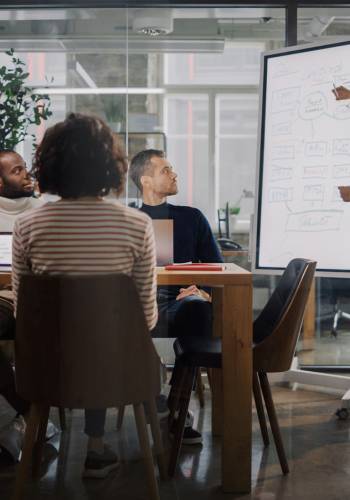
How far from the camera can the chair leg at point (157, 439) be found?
2172 mm

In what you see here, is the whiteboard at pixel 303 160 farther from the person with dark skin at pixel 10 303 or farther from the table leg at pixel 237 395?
the person with dark skin at pixel 10 303

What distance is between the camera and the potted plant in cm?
312

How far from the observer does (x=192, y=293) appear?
3070 mm

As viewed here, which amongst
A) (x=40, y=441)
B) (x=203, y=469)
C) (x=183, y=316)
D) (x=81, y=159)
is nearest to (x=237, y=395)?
Answer: (x=203, y=469)

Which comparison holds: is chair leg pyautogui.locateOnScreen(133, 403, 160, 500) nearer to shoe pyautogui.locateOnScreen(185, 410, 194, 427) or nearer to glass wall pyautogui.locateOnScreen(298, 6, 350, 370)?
shoe pyautogui.locateOnScreen(185, 410, 194, 427)

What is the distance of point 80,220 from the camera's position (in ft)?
6.58

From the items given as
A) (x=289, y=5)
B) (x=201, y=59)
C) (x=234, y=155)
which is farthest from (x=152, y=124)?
(x=234, y=155)

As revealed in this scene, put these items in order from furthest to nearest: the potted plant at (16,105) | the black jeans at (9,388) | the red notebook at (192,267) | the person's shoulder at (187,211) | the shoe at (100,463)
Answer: the person's shoulder at (187,211) < the potted plant at (16,105) < the red notebook at (192,267) < the shoe at (100,463) < the black jeans at (9,388)

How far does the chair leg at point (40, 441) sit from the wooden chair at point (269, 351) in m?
0.49

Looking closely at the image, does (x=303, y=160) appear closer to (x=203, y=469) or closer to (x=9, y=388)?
(x=203, y=469)

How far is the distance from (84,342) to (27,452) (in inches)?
17.1

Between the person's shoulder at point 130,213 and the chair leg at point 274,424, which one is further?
the chair leg at point 274,424

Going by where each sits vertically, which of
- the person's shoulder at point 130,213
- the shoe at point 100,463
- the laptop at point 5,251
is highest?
the person's shoulder at point 130,213

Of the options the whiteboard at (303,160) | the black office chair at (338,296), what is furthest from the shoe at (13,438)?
the black office chair at (338,296)
